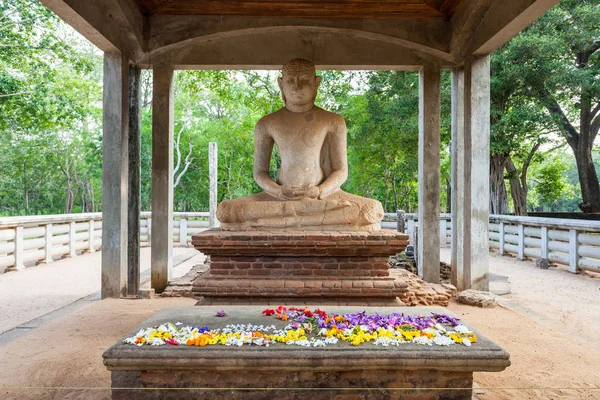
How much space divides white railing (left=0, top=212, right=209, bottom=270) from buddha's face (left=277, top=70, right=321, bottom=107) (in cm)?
669

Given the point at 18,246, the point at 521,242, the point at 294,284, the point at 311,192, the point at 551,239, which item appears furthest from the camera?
the point at 521,242

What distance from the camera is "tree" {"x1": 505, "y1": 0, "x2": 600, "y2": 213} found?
1075 centimetres

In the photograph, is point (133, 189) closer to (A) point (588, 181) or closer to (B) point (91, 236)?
(B) point (91, 236)

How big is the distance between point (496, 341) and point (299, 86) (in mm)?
3632

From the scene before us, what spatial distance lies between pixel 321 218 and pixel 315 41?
10.7 ft

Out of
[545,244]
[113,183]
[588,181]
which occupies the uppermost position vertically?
[588,181]

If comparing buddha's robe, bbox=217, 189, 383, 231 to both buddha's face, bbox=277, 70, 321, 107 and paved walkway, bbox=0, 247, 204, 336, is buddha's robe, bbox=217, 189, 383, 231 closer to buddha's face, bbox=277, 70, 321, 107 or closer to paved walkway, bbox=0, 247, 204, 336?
buddha's face, bbox=277, 70, 321, 107

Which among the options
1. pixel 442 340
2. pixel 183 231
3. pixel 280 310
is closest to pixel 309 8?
pixel 280 310

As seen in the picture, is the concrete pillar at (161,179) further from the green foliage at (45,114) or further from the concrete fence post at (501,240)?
the concrete fence post at (501,240)

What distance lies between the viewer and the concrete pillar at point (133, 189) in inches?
254

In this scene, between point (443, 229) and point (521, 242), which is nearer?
point (521, 242)

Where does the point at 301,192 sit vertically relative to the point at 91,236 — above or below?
above

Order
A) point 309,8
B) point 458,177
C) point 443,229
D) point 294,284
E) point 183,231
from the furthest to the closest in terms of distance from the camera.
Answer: point 183,231, point 443,229, point 458,177, point 309,8, point 294,284

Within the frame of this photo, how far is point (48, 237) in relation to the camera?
1002 cm
